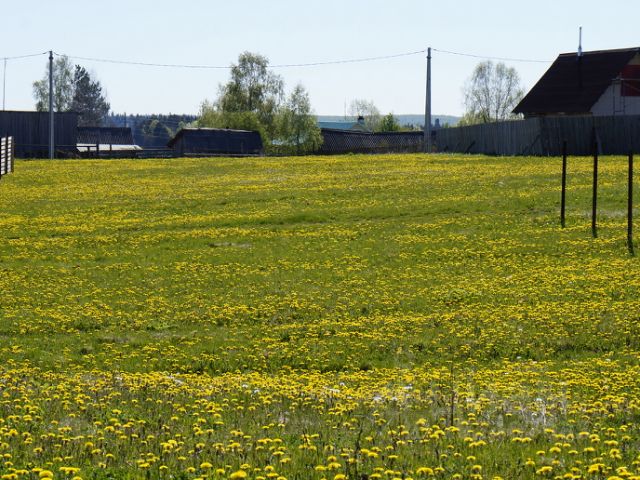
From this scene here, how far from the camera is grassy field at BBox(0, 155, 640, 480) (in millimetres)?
9469

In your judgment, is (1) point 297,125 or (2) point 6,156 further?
(1) point 297,125

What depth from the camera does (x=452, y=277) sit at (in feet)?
77.8

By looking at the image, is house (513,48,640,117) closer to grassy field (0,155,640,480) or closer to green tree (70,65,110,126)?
grassy field (0,155,640,480)

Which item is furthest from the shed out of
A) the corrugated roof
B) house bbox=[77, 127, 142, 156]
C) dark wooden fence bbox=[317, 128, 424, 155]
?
dark wooden fence bbox=[317, 128, 424, 155]

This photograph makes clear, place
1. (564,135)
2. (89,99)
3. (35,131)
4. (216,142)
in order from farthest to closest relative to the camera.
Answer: (89,99) < (216,142) < (35,131) < (564,135)

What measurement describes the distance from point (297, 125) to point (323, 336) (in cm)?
10643

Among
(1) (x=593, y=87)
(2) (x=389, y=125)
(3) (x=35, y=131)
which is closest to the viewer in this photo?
(1) (x=593, y=87)

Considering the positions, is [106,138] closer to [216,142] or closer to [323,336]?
[216,142]

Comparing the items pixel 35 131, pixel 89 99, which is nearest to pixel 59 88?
pixel 89 99

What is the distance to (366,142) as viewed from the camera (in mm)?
96750

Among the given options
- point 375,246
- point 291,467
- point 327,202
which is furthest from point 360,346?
point 327,202

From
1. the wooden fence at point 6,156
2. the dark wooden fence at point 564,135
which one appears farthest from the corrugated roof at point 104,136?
the dark wooden fence at point 564,135

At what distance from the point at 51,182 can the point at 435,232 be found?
25.6 meters

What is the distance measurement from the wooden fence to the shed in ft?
97.9
